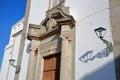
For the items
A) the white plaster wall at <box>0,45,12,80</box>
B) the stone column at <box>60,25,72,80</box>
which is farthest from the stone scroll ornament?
the white plaster wall at <box>0,45,12,80</box>

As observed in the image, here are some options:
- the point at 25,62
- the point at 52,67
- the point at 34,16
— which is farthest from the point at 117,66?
the point at 34,16

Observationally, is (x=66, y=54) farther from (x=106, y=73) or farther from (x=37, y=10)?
(x=37, y=10)

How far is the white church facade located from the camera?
542 centimetres

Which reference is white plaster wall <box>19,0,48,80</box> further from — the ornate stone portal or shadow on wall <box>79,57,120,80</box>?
shadow on wall <box>79,57,120,80</box>

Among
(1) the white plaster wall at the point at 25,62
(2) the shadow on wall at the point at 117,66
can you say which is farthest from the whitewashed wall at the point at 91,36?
(1) the white plaster wall at the point at 25,62

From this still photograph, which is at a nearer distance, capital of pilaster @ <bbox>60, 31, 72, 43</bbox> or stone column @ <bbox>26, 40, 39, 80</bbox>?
capital of pilaster @ <bbox>60, 31, 72, 43</bbox>

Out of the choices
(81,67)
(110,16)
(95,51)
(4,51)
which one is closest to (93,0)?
(110,16)

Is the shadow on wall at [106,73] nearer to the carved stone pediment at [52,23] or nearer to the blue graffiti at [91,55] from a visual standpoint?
the blue graffiti at [91,55]

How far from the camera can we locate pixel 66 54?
6.46m

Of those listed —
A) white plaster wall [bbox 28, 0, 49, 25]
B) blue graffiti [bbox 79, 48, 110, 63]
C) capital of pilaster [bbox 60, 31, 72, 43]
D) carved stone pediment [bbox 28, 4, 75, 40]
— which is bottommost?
blue graffiti [bbox 79, 48, 110, 63]

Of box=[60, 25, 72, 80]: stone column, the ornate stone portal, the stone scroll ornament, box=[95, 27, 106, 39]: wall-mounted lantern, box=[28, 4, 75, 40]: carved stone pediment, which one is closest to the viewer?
box=[95, 27, 106, 39]: wall-mounted lantern

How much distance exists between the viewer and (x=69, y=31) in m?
6.79

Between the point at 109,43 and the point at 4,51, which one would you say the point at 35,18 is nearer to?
the point at 109,43

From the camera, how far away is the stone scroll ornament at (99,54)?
5.33 m
